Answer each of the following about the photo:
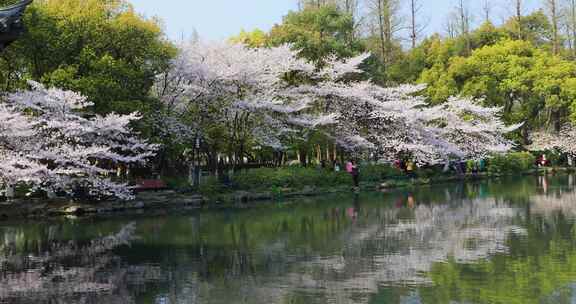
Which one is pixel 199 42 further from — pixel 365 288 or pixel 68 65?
pixel 365 288

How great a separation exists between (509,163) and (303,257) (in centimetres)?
3793

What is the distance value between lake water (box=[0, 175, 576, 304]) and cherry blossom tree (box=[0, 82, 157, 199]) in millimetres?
1796

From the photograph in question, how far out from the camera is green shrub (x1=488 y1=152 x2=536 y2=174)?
46781 mm

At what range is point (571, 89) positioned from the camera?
2000 inches

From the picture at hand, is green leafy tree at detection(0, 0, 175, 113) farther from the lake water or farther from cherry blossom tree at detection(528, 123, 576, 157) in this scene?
cherry blossom tree at detection(528, 123, 576, 157)

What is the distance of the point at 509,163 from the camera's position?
4725 centimetres

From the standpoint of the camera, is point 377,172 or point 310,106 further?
point 377,172

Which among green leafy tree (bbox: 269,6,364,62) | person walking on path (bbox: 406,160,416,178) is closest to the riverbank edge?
person walking on path (bbox: 406,160,416,178)

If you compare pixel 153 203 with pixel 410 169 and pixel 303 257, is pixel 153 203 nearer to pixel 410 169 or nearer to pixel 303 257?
pixel 303 257

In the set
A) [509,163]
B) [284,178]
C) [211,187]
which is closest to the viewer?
[211,187]

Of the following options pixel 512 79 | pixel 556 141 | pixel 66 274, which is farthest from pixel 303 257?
pixel 556 141

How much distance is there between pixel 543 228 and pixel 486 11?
52.7 metres

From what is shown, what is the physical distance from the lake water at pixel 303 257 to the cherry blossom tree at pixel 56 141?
1796mm

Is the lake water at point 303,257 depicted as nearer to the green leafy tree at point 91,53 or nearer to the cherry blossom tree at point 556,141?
the green leafy tree at point 91,53
